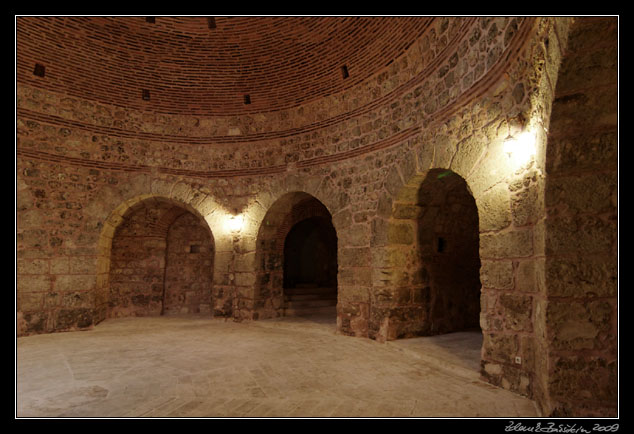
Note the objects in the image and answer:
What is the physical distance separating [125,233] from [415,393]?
7232 mm

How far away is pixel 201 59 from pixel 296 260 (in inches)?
216

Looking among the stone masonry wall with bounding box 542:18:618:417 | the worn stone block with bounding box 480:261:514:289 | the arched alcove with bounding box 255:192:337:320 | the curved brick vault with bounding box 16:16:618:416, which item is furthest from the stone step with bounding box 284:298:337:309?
the stone masonry wall with bounding box 542:18:618:417

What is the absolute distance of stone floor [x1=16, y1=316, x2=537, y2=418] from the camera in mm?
2938

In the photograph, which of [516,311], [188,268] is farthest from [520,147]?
[188,268]

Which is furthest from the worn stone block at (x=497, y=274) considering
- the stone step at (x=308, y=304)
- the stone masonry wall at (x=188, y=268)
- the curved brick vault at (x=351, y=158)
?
the stone masonry wall at (x=188, y=268)

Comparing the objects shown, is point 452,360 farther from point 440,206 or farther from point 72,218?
point 72,218

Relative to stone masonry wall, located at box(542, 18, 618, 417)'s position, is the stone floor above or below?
below

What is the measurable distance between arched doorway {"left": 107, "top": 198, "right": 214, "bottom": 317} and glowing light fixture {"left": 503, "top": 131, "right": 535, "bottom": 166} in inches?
255

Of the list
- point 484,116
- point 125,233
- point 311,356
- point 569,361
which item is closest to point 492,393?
point 569,361

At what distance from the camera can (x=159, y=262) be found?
28.5 ft

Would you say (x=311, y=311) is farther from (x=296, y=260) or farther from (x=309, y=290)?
(x=296, y=260)

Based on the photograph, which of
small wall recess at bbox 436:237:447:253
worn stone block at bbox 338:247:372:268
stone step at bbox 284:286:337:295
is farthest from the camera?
stone step at bbox 284:286:337:295

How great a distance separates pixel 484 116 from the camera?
3.78 meters

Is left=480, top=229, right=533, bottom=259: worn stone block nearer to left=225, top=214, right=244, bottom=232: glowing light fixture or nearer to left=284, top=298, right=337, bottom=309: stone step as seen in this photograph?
left=225, top=214, right=244, bottom=232: glowing light fixture
